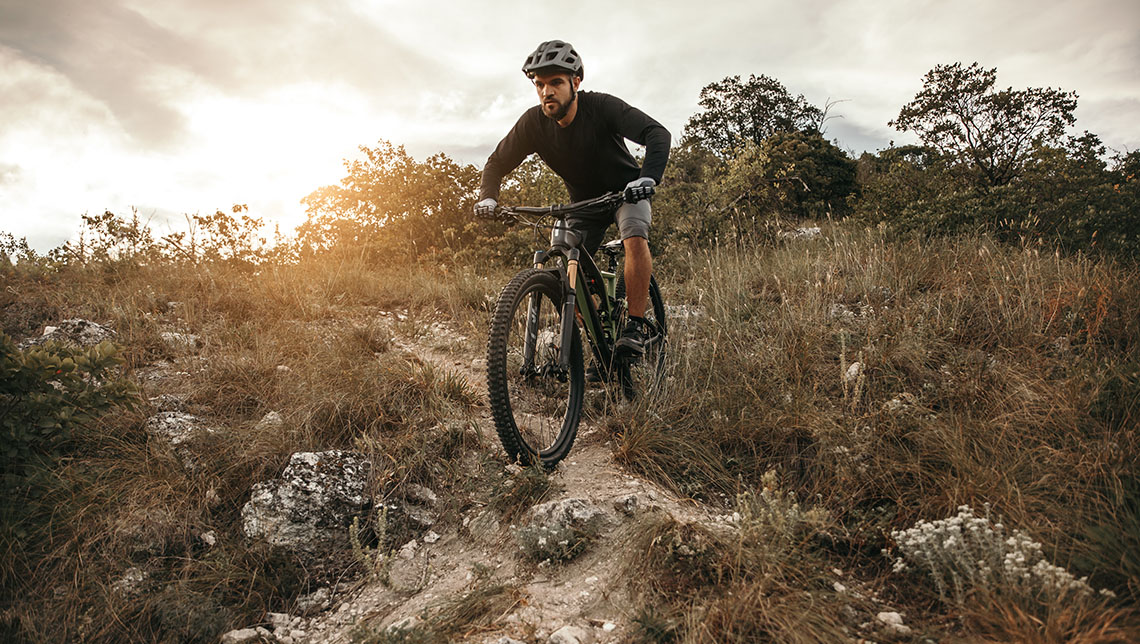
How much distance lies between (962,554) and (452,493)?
2.25 meters

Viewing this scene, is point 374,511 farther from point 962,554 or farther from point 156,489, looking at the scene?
point 962,554

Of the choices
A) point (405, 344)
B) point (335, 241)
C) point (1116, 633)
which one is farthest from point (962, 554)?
point (335, 241)

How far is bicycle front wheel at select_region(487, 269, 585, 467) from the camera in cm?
A: 282

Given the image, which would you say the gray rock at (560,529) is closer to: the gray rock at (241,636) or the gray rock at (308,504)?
the gray rock at (308,504)

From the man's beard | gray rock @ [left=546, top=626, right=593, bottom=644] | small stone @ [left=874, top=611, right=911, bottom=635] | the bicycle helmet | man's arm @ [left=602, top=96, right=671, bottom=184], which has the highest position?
the bicycle helmet

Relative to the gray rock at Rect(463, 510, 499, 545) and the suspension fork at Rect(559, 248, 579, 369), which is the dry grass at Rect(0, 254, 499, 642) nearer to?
the gray rock at Rect(463, 510, 499, 545)

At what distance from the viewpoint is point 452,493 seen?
10.1ft

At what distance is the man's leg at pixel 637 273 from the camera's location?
3.62 m

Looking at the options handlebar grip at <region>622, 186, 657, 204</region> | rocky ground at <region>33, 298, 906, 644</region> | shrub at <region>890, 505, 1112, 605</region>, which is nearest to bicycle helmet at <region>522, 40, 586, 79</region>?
handlebar grip at <region>622, 186, 657, 204</region>

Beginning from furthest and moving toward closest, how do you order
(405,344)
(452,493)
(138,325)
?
(405,344)
(138,325)
(452,493)

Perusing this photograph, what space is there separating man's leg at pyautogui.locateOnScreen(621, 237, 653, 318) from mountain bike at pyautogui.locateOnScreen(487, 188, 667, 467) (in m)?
0.15

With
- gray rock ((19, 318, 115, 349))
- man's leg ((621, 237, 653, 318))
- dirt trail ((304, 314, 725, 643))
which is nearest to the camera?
dirt trail ((304, 314, 725, 643))

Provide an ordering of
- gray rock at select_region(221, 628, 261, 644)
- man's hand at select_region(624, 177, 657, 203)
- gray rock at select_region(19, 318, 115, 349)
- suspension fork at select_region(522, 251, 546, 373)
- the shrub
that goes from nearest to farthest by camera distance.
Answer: the shrub → gray rock at select_region(221, 628, 261, 644) → man's hand at select_region(624, 177, 657, 203) → suspension fork at select_region(522, 251, 546, 373) → gray rock at select_region(19, 318, 115, 349)

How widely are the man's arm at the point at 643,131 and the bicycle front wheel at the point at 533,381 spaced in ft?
2.77
